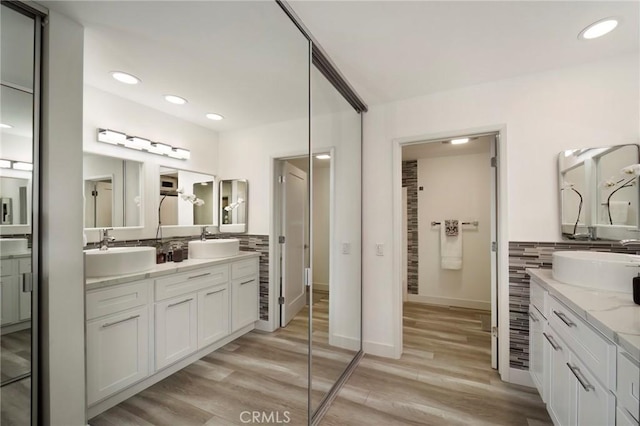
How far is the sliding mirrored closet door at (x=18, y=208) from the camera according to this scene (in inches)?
22.0

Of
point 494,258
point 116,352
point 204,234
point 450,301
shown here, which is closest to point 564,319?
point 494,258

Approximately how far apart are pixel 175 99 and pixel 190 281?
2.27ft

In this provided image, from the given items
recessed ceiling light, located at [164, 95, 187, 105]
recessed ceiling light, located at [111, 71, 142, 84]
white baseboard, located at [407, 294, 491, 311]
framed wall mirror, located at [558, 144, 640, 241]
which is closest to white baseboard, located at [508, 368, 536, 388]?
framed wall mirror, located at [558, 144, 640, 241]

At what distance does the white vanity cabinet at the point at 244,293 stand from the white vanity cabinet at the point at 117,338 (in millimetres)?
403

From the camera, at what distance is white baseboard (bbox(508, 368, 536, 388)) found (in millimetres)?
2064

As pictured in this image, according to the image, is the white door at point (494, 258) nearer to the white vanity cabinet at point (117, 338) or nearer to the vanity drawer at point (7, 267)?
the white vanity cabinet at point (117, 338)

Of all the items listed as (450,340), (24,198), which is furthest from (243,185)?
(450,340)

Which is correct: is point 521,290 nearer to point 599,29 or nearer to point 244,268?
point 599,29

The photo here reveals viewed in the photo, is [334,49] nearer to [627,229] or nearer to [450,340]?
[627,229]

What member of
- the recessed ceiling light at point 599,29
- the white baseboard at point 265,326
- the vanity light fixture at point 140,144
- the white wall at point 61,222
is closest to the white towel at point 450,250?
the recessed ceiling light at point 599,29

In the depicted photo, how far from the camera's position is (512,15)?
1485 millimetres

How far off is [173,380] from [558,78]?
3024mm

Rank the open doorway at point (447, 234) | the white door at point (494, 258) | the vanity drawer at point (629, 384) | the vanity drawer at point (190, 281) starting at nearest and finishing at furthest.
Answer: the vanity drawer at point (629, 384) < the vanity drawer at point (190, 281) < the white door at point (494, 258) < the open doorway at point (447, 234)

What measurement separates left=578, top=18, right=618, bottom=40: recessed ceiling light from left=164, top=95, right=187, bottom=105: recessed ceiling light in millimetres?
2266
